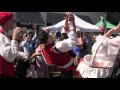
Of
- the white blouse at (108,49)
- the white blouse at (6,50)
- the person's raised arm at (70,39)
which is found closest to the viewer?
the white blouse at (108,49)

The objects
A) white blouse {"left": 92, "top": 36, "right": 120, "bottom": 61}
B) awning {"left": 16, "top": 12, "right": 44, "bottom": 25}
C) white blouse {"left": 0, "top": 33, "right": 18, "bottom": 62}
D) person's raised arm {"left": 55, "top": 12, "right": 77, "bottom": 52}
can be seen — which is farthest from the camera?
awning {"left": 16, "top": 12, "right": 44, "bottom": 25}

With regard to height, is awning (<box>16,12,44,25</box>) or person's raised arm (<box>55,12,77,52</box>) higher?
person's raised arm (<box>55,12,77,52</box>)

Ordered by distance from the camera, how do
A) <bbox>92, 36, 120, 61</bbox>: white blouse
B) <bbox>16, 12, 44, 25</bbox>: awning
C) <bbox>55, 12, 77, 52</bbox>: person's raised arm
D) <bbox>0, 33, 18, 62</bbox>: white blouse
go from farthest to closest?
<bbox>16, 12, 44, 25</bbox>: awning, <bbox>55, 12, 77, 52</bbox>: person's raised arm, <bbox>0, 33, 18, 62</bbox>: white blouse, <bbox>92, 36, 120, 61</bbox>: white blouse

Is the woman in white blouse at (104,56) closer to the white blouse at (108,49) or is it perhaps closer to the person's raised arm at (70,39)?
the white blouse at (108,49)

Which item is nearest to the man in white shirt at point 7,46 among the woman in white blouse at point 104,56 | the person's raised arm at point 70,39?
the person's raised arm at point 70,39

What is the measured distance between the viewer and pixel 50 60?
452 cm

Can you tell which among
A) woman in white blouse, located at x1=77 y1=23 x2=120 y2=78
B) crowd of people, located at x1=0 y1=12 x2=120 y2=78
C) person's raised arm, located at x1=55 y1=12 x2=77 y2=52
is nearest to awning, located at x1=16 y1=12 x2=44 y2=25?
crowd of people, located at x1=0 y1=12 x2=120 y2=78

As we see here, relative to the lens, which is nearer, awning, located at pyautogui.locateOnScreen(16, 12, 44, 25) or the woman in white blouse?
the woman in white blouse

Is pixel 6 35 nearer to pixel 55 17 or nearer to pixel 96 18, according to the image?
pixel 55 17

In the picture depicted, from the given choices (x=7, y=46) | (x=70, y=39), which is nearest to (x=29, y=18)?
(x=70, y=39)

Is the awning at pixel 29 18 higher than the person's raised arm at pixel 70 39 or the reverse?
the reverse

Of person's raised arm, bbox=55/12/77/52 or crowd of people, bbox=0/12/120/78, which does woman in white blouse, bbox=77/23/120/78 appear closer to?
crowd of people, bbox=0/12/120/78
